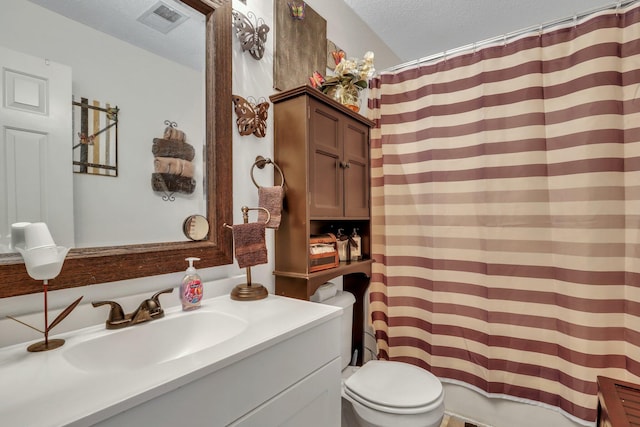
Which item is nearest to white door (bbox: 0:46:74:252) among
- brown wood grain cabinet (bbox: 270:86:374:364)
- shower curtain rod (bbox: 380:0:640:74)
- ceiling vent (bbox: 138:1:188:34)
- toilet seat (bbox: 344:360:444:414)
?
ceiling vent (bbox: 138:1:188:34)

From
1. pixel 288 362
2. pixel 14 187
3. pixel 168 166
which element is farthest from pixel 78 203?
pixel 288 362

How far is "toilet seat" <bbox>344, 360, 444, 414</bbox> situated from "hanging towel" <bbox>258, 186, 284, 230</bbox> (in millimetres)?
768

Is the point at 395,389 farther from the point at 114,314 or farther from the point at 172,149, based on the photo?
the point at 172,149

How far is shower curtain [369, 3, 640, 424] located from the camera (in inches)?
51.3

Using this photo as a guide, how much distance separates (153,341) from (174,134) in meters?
0.67

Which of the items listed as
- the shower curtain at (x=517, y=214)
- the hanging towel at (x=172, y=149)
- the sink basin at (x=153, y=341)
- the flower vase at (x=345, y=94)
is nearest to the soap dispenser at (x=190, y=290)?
the sink basin at (x=153, y=341)

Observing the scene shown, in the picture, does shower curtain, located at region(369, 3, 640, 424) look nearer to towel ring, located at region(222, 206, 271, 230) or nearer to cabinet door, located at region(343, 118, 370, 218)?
cabinet door, located at region(343, 118, 370, 218)

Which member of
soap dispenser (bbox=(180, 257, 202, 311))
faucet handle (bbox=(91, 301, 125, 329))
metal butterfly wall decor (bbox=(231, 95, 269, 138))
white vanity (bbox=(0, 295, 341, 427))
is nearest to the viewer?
white vanity (bbox=(0, 295, 341, 427))

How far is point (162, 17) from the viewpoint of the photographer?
1012 millimetres

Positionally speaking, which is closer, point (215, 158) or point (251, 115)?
point (215, 158)

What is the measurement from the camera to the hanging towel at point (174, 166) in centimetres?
100

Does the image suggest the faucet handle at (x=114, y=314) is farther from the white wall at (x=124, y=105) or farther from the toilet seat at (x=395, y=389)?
the toilet seat at (x=395, y=389)

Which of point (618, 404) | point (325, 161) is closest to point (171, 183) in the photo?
point (325, 161)

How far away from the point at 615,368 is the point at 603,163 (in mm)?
912
